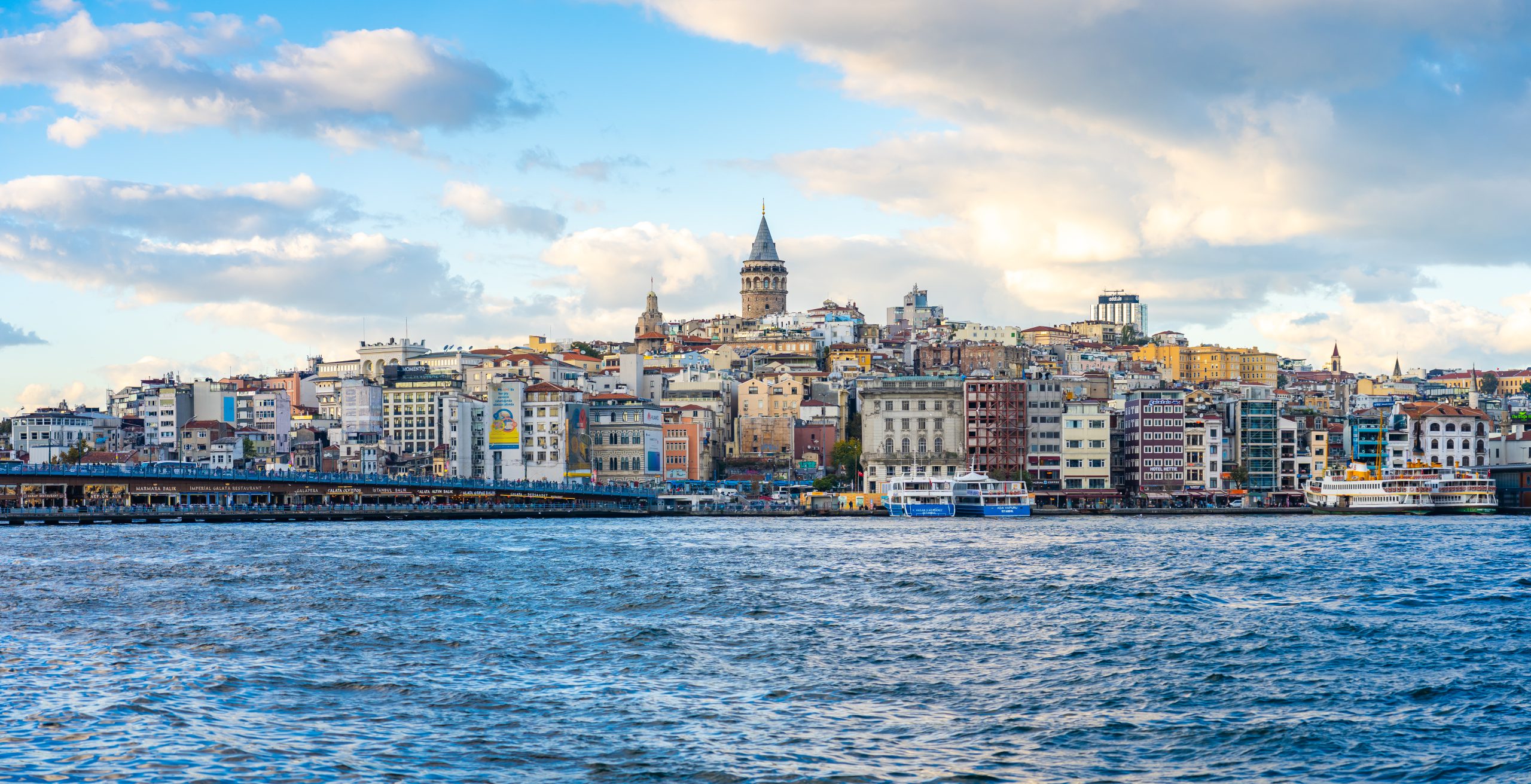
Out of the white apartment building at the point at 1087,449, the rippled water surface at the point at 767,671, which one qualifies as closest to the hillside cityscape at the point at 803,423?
the white apartment building at the point at 1087,449

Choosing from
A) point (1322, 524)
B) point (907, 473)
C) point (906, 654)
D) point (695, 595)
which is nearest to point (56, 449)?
point (907, 473)

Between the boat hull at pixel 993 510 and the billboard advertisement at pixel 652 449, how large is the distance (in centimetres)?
2892

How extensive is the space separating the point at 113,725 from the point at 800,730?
355 inches

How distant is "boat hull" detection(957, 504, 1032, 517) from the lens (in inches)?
3875

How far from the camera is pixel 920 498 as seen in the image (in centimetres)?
10106

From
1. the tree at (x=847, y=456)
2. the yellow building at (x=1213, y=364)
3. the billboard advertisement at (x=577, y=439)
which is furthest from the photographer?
the yellow building at (x=1213, y=364)

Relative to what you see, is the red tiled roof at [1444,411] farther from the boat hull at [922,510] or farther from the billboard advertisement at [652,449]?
the billboard advertisement at [652,449]

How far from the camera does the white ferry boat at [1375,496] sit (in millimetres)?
99625

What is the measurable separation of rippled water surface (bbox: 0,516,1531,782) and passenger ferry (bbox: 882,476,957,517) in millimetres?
47343

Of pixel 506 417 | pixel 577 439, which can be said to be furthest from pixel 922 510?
pixel 506 417

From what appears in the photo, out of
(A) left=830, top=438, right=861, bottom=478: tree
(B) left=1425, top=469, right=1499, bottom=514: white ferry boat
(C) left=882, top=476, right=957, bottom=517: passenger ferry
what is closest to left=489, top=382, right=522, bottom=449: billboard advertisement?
(A) left=830, top=438, right=861, bottom=478: tree

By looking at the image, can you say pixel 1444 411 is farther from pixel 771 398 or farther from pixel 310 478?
pixel 310 478

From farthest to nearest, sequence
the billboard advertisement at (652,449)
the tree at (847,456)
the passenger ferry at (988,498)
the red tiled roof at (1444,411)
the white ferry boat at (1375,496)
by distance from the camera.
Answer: the billboard advertisement at (652,449) < the tree at (847,456) < the red tiled roof at (1444,411) < the white ferry boat at (1375,496) < the passenger ferry at (988,498)

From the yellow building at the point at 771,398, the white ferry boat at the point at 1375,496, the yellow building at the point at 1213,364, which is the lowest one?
the white ferry boat at the point at 1375,496
